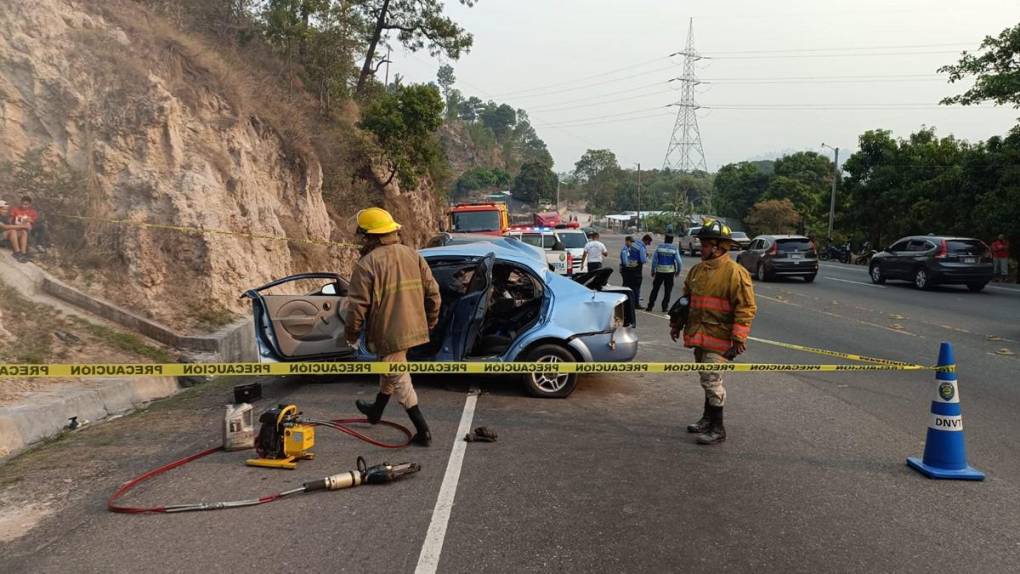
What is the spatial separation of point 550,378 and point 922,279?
16736 mm

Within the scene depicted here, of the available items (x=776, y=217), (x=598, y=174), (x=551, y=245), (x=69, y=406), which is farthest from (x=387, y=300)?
(x=598, y=174)

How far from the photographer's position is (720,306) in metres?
5.47

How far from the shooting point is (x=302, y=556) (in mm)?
3639

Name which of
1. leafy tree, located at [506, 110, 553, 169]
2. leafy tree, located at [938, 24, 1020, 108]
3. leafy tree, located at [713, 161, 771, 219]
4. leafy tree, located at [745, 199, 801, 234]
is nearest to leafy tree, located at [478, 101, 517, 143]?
leafy tree, located at [506, 110, 553, 169]

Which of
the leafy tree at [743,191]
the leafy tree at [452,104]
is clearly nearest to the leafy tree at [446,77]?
the leafy tree at [452,104]

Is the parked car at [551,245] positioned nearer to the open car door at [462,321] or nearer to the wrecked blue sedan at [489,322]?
the wrecked blue sedan at [489,322]

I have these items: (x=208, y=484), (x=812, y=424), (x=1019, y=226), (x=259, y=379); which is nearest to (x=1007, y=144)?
(x=1019, y=226)

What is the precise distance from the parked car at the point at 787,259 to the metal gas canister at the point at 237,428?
62.3 ft

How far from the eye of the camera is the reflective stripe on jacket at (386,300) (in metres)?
5.14

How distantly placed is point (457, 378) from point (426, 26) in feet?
79.5

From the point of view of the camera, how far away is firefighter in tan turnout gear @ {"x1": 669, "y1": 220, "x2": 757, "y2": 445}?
17.7ft

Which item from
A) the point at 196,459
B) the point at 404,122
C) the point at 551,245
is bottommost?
the point at 196,459

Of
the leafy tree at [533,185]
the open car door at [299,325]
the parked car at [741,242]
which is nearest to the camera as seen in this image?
the parked car at [741,242]

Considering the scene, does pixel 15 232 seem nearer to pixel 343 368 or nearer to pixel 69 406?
pixel 69 406
